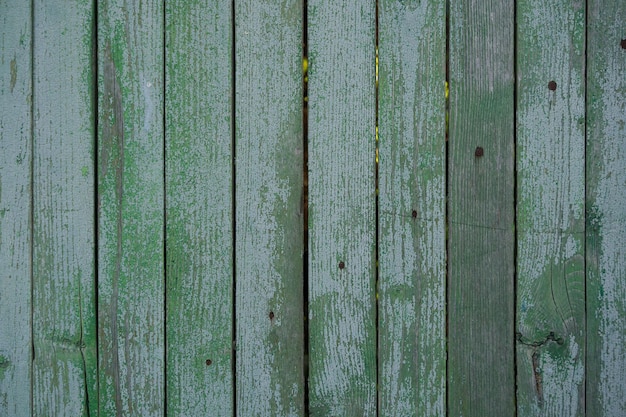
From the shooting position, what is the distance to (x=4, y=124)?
1.53 metres

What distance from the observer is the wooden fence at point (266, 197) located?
153 cm

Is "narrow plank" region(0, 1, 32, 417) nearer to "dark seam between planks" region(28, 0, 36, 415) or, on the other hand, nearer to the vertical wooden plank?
"dark seam between planks" region(28, 0, 36, 415)

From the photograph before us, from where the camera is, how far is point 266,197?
5.01ft

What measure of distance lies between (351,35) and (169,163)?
0.58 meters

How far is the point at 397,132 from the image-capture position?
5.01 ft

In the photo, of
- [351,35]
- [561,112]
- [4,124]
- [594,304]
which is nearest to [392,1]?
[351,35]

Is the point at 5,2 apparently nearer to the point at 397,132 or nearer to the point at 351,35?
the point at 351,35

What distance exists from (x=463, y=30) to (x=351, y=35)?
29 centimetres

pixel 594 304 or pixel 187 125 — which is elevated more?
pixel 187 125

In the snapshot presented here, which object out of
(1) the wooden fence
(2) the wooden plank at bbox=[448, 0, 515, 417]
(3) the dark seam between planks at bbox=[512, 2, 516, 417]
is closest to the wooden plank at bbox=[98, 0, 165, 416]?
(1) the wooden fence

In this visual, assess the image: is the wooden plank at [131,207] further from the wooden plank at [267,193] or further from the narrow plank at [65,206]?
the wooden plank at [267,193]

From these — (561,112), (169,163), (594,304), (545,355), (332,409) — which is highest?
(561,112)

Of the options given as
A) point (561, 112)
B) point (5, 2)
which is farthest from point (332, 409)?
point (5, 2)

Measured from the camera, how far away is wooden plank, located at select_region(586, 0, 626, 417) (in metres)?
1.51
